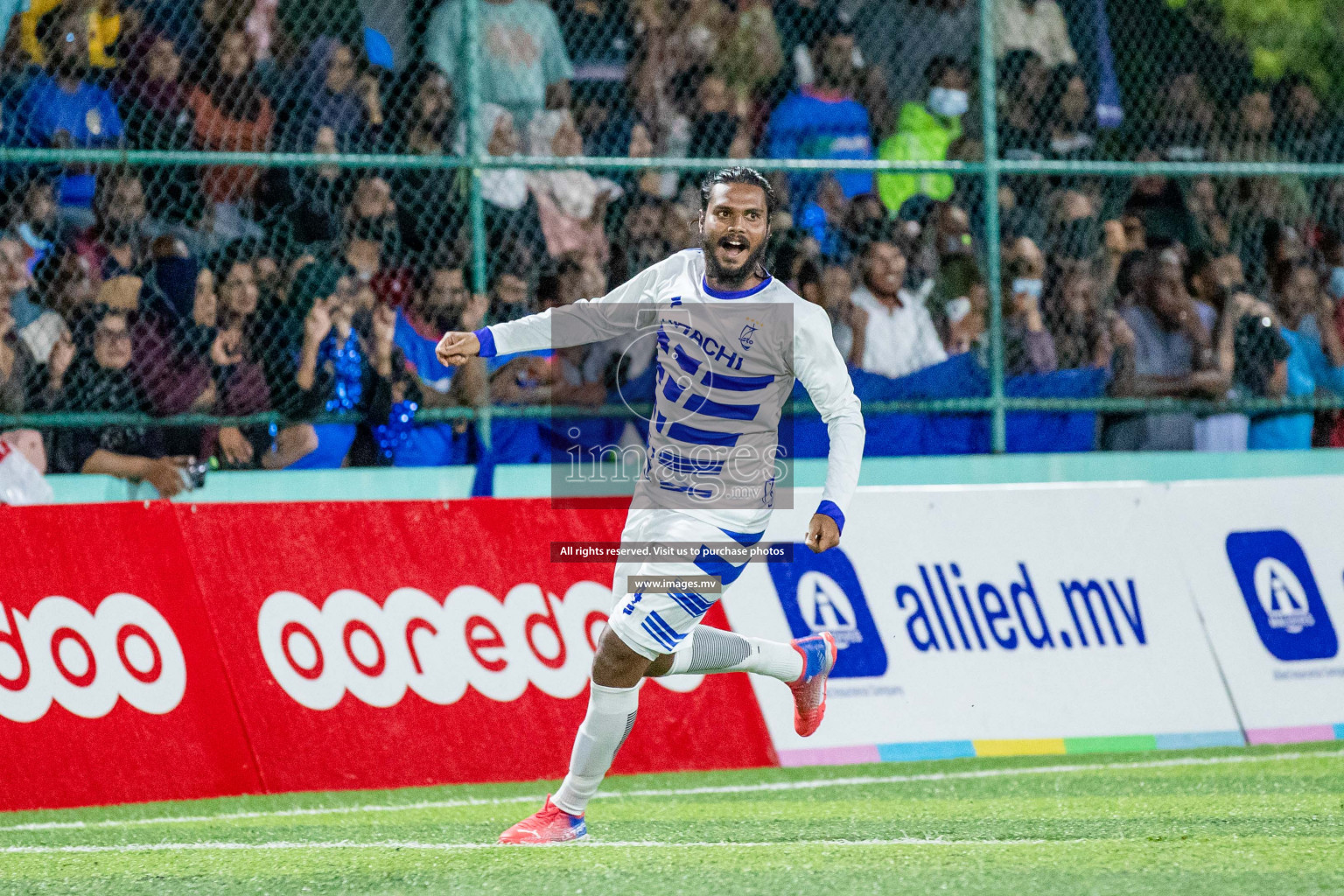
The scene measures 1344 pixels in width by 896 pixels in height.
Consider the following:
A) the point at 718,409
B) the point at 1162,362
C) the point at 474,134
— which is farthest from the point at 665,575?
the point at 1162,362

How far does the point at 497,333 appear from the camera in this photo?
18.5ft

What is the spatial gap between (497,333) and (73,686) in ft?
8.59

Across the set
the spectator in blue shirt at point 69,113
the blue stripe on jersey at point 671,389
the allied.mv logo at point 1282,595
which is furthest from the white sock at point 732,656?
the spectator in blue shirt at point 69,113

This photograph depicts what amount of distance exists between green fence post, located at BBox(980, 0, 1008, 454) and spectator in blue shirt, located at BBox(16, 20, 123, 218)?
4763 mm

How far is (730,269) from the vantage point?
17.8 feet

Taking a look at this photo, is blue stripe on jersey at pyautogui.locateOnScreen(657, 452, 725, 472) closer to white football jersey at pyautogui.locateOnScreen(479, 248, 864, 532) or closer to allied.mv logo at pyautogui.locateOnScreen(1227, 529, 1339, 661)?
white football jersey at pyautogui.locateOnScreen(479, 248, 864, 532)

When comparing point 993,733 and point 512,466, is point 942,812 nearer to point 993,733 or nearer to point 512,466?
point 993,733

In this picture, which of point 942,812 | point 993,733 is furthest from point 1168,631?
point 942,812

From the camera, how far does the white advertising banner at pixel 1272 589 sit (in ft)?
26.1

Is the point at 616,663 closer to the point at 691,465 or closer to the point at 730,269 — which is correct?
the point at 691,465

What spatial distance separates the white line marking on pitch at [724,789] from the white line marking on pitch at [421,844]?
2.32 ft

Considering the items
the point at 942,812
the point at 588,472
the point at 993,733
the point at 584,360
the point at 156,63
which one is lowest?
the point at 993,733

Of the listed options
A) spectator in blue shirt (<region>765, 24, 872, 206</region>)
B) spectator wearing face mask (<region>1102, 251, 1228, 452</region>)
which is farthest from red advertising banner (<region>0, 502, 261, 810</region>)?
spectator wearing face mask (<region>1102, 251, 1228, 452</region>)

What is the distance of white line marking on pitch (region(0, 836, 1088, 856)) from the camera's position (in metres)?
5.13
